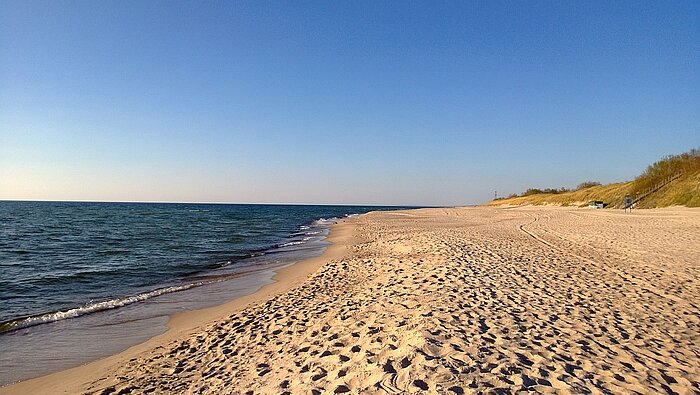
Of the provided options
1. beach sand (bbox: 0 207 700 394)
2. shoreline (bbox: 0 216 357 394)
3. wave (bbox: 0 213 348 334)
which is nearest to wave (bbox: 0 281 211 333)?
wave (bbox: 0 213 348 334)

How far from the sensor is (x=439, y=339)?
5.77m

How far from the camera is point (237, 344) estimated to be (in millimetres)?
7066

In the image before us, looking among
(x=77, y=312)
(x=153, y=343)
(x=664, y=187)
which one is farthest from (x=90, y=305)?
(x=664, y=187)

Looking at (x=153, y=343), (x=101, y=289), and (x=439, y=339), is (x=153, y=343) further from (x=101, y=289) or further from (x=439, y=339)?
(x=101, y=289)

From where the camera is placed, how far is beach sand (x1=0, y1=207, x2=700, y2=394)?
15.9 ft

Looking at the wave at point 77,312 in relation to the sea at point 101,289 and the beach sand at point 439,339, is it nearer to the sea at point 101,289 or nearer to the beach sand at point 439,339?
the sea at point 101,289

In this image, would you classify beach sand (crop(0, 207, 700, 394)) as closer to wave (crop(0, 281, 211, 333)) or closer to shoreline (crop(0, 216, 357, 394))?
shoreline (crop(0, 216, 357, 394))

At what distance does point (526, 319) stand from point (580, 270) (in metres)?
6.12

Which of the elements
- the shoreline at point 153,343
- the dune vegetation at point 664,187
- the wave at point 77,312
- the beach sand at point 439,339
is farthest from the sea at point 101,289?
the dune vegetation at point 664,187

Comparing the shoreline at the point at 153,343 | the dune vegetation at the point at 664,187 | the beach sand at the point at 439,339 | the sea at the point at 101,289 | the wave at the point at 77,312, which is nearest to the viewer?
the beach sand at the point at 439,339

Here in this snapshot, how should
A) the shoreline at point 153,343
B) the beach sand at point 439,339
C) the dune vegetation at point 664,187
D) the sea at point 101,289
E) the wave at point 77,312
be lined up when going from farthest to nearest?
the dune vegetation at point 664,187 → the wave at point 77,312 → the sea at point 101,289 → the shoreline at point 153,343 → the beach sand at point 439,339

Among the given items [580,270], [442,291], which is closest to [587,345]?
[442,291]

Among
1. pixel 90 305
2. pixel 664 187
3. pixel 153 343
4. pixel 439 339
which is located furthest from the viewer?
pixel 664 187

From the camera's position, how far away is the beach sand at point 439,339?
484cm
